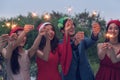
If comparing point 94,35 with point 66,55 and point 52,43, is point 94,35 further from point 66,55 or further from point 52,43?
point 52,43

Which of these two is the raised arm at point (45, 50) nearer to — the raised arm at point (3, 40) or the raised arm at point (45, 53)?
the raised arm at point (45, 53)

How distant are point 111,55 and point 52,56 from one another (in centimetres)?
98

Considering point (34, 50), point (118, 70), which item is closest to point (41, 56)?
point (34, 50)

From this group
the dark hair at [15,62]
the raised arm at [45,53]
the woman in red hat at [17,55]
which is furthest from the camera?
the raised arm at [45,53]

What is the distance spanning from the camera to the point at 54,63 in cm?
828

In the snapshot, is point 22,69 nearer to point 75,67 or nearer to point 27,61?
point 27,61

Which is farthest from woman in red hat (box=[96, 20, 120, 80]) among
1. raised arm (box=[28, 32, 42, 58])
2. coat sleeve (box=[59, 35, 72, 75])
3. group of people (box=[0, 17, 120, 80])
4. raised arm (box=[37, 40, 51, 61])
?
raised arm (box=[28, 32, 42, 58])

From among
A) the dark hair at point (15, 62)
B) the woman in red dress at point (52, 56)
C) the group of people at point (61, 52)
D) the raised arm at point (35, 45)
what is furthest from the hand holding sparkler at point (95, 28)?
the dark hair at point (15, 62)

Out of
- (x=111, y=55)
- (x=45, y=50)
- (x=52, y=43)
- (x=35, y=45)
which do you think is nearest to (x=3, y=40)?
(x=35, y=45)

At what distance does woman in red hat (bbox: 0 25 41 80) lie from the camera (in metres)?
7.84

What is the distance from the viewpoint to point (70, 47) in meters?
8.37

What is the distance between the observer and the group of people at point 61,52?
798cm

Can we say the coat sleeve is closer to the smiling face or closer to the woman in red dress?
the woman in red dress

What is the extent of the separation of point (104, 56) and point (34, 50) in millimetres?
1206
